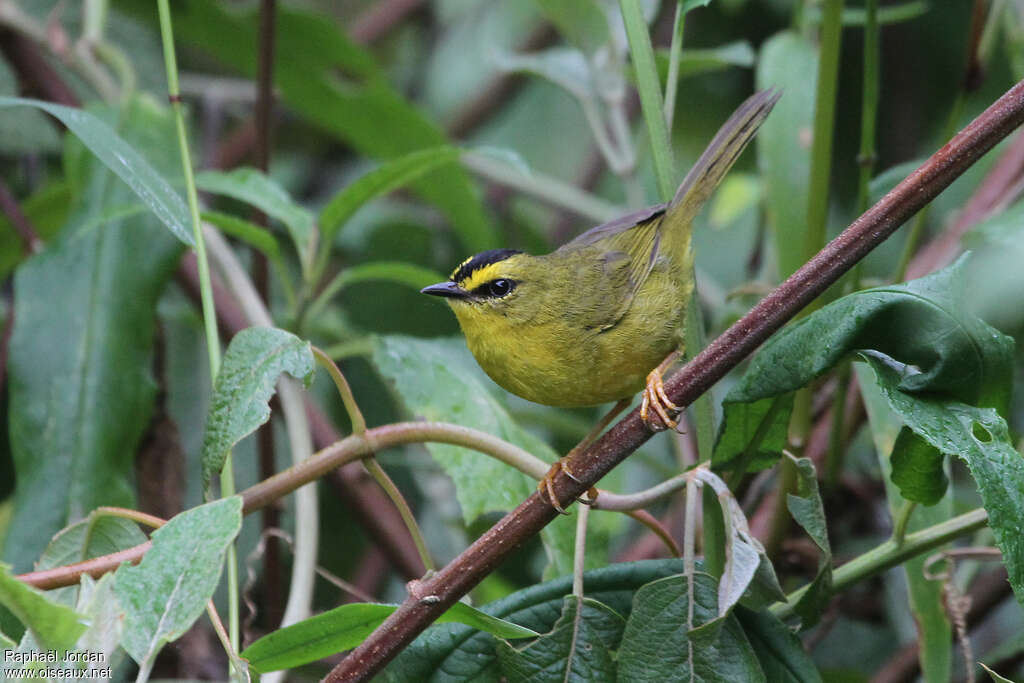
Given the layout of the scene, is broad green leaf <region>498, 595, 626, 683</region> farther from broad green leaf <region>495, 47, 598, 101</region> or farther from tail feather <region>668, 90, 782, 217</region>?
broad green leaf <region>495, 47, 598, 101</region>

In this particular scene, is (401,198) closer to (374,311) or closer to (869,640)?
(374,311)

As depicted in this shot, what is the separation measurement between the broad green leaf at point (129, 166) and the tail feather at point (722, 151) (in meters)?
1.01

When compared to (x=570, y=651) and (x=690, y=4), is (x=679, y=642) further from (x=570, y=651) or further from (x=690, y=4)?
(x=690, y=4)

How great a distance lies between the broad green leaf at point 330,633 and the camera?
1.27 metres

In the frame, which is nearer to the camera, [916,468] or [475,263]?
[916,468]

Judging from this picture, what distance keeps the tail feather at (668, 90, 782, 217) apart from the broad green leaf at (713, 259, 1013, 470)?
823 millimetres

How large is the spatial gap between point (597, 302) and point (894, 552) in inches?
34.3

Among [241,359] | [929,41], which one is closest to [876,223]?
[241,359]

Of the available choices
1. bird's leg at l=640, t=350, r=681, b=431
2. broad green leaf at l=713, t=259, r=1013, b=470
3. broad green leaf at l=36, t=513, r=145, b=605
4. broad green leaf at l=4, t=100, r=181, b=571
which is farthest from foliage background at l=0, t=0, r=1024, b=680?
broad green leaf at l=713, t=259, r=1013, b=470

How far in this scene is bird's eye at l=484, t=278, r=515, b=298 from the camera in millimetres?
2234

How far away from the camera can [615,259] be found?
2340 mm

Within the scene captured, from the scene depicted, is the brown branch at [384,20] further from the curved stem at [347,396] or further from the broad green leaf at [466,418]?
the curved stem at [347,396]

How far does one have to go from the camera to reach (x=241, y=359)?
4.53 feet

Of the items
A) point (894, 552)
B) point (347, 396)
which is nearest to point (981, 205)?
point (894, 552)
